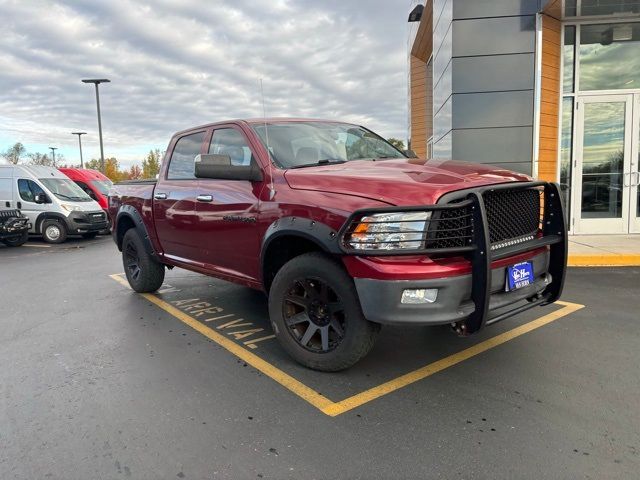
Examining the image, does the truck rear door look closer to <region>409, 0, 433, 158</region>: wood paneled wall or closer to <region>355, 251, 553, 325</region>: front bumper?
<region>355, 251, 553, 325</region>: front bumper

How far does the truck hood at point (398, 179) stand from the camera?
9.91 ft

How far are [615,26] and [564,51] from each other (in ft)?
3.30

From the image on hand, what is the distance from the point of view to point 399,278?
2.90 metres

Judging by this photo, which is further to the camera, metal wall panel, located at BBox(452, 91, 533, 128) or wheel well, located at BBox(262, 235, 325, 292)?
metal wall panel, located at BBox(452, 91, 533, 128)

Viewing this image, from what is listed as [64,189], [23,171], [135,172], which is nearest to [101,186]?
[64,189]

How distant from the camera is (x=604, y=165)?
9.58 meters

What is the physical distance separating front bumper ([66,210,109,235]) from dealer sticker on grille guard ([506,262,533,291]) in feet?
42.3

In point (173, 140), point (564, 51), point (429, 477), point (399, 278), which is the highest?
point (564, 51)

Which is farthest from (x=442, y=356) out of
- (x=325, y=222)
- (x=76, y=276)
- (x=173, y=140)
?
(x=76, y=276)

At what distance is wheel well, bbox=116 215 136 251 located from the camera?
6.11 meters

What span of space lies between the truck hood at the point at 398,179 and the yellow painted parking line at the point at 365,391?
128cm

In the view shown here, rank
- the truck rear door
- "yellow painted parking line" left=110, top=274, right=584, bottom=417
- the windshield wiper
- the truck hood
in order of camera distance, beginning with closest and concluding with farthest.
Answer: the truck hood
"yellow painted parking line" left=110, top=274, right=584, bottom=417
the windshield wiper
the truck rear door

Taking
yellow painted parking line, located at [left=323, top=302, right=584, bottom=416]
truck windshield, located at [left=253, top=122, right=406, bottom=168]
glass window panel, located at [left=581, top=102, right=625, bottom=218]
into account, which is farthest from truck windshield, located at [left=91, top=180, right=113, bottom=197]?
yellow painted parking line, located at [left=323, top=302, right=584, bottom=416]

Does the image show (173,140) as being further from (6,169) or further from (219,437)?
(6,169)
